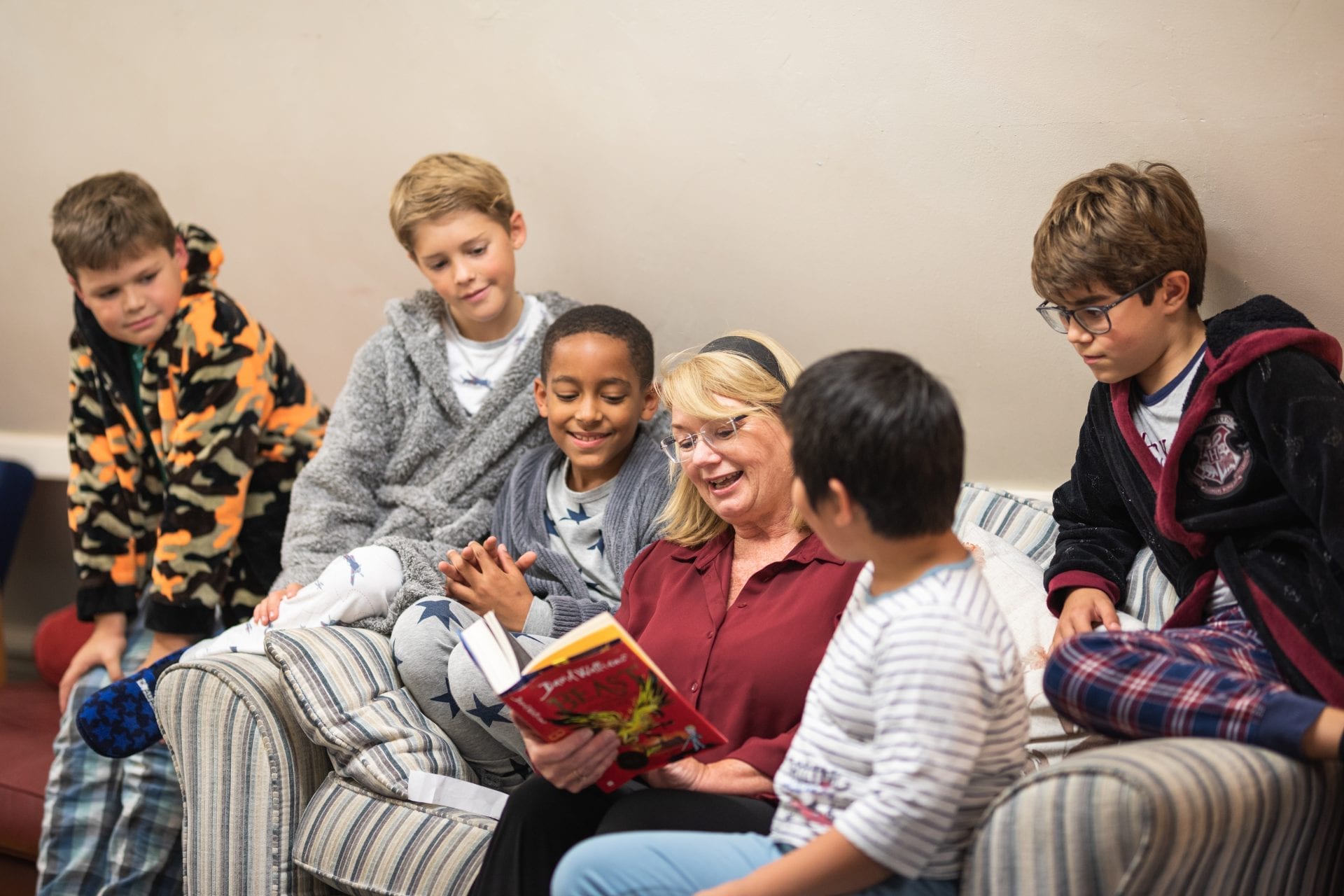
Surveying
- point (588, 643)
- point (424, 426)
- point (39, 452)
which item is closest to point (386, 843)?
point (588, 643)

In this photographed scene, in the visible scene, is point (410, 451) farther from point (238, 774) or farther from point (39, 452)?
point (39, 452)

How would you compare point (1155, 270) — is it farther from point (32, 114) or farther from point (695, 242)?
point (32, 114)

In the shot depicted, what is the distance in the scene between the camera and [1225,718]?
4.27ft

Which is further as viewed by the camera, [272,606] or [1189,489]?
[272,606]

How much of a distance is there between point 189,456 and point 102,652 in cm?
47

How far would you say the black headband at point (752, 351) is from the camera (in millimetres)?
1755

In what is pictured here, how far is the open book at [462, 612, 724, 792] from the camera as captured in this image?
1.28m

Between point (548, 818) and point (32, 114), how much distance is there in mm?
2321

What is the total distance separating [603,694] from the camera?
133 centimetres

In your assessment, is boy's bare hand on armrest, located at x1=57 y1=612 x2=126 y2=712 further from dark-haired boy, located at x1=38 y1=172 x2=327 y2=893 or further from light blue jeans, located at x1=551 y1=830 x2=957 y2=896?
light blue jeans, located at x1=551 y1=830 x2=957 y2=896

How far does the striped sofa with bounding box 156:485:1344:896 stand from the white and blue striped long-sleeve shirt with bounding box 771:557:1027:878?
59mm

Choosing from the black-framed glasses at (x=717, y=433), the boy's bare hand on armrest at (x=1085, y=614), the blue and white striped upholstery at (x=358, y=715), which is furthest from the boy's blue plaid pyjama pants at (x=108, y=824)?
the boy's bare hand on armrest at (x=1085, y=614)

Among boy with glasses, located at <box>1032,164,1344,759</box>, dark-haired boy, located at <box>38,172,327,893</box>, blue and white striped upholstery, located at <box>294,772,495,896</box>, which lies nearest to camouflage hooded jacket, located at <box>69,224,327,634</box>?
dark-haired boy, located at <box>38,172,327,893</box>

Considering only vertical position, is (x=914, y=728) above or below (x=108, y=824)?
above
